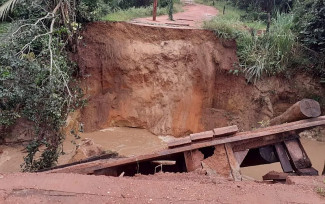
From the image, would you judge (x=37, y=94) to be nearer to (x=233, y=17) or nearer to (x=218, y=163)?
(x=218, y=163)

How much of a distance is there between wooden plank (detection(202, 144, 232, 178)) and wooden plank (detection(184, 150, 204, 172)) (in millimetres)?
67

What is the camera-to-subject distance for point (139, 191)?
3010mm

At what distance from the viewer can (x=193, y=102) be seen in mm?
8930

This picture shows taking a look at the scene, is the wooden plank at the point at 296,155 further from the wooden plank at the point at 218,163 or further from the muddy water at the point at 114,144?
the muddy water at the point at 114,144


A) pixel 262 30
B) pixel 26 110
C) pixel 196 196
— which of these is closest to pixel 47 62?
pixel 26 110

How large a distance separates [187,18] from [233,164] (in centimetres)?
736

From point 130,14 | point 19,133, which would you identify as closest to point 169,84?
point 130,14

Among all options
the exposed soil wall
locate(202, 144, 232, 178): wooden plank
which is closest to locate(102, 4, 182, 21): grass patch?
the exposed soil wall

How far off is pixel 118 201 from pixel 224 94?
6402mm

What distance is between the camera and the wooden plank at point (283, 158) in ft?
12.9

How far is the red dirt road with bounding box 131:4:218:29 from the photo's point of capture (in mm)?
9164

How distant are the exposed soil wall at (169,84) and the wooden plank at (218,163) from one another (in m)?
4.94

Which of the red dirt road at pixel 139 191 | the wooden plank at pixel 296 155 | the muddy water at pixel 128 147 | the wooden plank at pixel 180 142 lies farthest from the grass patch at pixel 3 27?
the wooden plank at pixel 296 155

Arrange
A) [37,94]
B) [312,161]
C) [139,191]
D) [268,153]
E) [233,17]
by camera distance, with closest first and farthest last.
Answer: [139,191] < [268,153] < [37,94] < [312,161] < [233,17]
